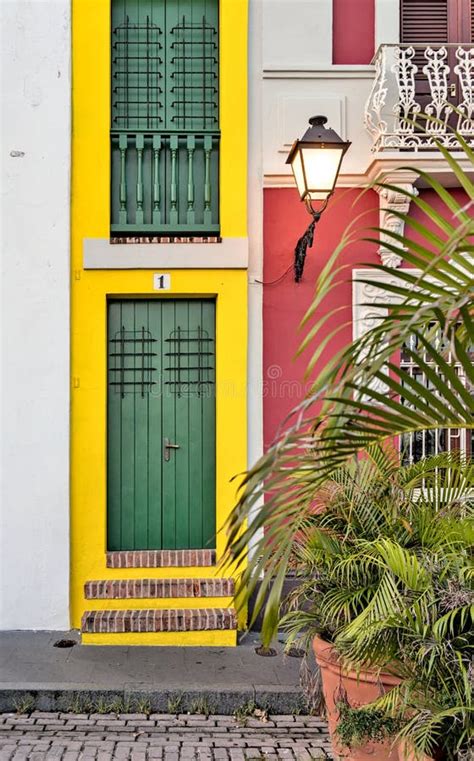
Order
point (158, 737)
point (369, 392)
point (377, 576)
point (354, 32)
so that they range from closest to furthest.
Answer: point (369, 392), point (377, 576), point (158, 737), point (354, 32)

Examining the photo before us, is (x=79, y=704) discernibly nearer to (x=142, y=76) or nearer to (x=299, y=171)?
(x=299, y=171)

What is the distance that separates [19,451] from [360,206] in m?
4.01

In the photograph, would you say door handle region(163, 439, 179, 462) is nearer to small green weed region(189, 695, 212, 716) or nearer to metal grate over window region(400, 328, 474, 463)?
metal grate over window region(400, 328, 474, 463)

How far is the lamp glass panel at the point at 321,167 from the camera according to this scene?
20.3 feet

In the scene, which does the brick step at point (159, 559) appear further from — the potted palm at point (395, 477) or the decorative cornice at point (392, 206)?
the decorative cornice at point (392, 206)

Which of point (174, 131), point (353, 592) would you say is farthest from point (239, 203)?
point (353, 592)

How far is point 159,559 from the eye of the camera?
273 inches

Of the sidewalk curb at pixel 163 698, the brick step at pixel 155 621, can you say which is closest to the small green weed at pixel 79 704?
the sidewalk curb at pixel 163 698

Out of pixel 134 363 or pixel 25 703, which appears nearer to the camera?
pixel 25 703

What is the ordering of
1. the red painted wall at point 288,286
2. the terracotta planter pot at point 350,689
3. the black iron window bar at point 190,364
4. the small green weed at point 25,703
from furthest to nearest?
the red painted wall at point 288,286 < the black iron window bar at point 190,364 < the small green weed at point 25,703 < the terracotta planter pot at point 350,689

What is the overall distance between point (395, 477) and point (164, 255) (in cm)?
331

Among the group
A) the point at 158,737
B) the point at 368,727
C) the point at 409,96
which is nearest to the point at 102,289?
the point at 409,96

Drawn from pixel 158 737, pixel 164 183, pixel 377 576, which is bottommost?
pixel 158 737

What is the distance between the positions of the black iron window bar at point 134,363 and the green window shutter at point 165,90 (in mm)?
1119
